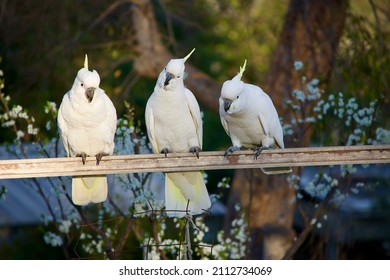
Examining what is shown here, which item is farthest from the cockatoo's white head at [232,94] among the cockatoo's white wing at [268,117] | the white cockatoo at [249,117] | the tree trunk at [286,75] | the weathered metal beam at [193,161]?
the tree trunk at [286,75]

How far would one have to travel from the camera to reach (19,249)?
7.33 meters

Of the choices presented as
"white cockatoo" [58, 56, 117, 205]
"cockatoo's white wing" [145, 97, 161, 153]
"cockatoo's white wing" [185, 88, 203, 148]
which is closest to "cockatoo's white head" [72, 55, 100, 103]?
"white cockatoo" [58, 56, 117, 205]

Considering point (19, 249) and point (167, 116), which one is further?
point (19, 249)

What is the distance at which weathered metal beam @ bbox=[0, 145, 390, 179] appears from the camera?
3.52m

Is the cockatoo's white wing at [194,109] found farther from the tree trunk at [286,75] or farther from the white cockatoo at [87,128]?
the tree trunk at [286,75]

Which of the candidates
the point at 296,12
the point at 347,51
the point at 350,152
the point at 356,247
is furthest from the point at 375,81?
the point at 356,247

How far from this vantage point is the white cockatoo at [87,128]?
3.80 metres

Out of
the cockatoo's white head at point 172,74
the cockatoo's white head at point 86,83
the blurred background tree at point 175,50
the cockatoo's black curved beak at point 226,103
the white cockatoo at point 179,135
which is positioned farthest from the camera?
the blurred background tree at point 175,50

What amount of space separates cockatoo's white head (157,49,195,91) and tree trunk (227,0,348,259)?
228cm

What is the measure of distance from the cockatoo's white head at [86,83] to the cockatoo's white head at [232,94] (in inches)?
26.5

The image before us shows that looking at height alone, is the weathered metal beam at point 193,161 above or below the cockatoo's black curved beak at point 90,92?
below

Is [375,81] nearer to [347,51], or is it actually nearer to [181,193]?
[347,51]

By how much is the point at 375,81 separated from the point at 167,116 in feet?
6.10

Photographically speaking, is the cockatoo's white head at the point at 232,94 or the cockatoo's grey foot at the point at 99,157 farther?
the cockatoo's white head at the point at 232,94
